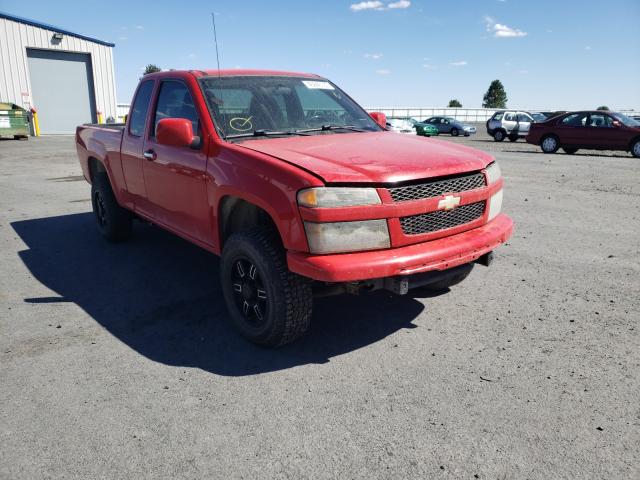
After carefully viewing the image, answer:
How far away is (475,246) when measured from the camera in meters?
3.23

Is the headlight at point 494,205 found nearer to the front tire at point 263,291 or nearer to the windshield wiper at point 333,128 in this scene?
the windshield wiper at point 333,128

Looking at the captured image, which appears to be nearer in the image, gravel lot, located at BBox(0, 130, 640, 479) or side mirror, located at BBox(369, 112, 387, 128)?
gravel lot, located at BBox(0, 130, 640, 479)

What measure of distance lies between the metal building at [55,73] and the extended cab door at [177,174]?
1032 inches

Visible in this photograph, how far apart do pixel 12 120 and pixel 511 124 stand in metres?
23.4

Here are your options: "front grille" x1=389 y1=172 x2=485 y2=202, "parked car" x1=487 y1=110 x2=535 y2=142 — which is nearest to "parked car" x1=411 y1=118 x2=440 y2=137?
"parked car" x1=487 y1=110 x2=535 y2=142

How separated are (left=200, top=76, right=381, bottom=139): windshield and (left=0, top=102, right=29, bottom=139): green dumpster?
2226 centimetres

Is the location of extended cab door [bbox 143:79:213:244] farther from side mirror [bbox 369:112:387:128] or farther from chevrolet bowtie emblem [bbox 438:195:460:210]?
side mirror [bbox 369:112:387:128]

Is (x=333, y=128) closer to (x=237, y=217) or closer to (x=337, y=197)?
(x=237, y=217)

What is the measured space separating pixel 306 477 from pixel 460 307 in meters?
2.27

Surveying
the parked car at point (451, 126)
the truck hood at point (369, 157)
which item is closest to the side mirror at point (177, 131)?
the truck hood at point (369, 157)

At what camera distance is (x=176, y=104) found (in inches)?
167

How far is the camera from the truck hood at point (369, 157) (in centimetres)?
292

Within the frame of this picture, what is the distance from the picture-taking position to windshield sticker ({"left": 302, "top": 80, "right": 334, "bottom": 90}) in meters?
4.57

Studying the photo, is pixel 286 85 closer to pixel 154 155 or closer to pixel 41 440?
pixel 154 155
